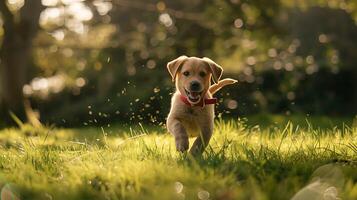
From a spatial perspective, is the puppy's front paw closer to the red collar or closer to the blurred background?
the red collar

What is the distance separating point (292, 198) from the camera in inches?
170

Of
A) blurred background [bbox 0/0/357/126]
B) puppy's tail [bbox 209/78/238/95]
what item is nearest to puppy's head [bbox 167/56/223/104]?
puppy's tail [bbox 209/78/238/95]

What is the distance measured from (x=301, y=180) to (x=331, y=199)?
60 cm

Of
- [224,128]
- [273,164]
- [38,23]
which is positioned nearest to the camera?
[273,164]

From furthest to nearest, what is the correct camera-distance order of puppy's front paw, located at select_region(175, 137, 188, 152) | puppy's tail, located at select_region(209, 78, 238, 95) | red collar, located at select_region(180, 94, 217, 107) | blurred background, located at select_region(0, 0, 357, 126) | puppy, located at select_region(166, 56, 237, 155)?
blurred background, located at select_region(0, 0, 357, 126)
puppy's tail, located at select_region(209, 78, 238, 95)
red collar, located at select_region(180, 94, 217, 107)
puppy, located at select_region(166, 56, 237, 155)
puppy's front paw, located at select_region(175, 137, 188, 152)

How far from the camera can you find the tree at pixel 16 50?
16922 mm

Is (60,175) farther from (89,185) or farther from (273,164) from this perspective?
(273,164)

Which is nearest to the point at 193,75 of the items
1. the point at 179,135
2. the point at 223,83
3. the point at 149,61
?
the point at 179,135

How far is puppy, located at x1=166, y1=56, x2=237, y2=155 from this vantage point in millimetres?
5992

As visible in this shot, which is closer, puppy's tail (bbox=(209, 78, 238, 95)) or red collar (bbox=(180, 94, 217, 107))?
red collar (bbox=(180, 94, 217, 107))

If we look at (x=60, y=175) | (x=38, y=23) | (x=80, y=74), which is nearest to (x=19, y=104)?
(x=38, y=23)

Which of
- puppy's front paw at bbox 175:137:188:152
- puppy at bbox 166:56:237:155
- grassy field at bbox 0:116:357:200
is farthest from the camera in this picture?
puppy at bbox 166:56:237:155

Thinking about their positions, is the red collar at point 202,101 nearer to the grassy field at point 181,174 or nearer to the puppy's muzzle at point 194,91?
the puppy's muzzle at point 194,91

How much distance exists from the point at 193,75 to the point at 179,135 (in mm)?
700
